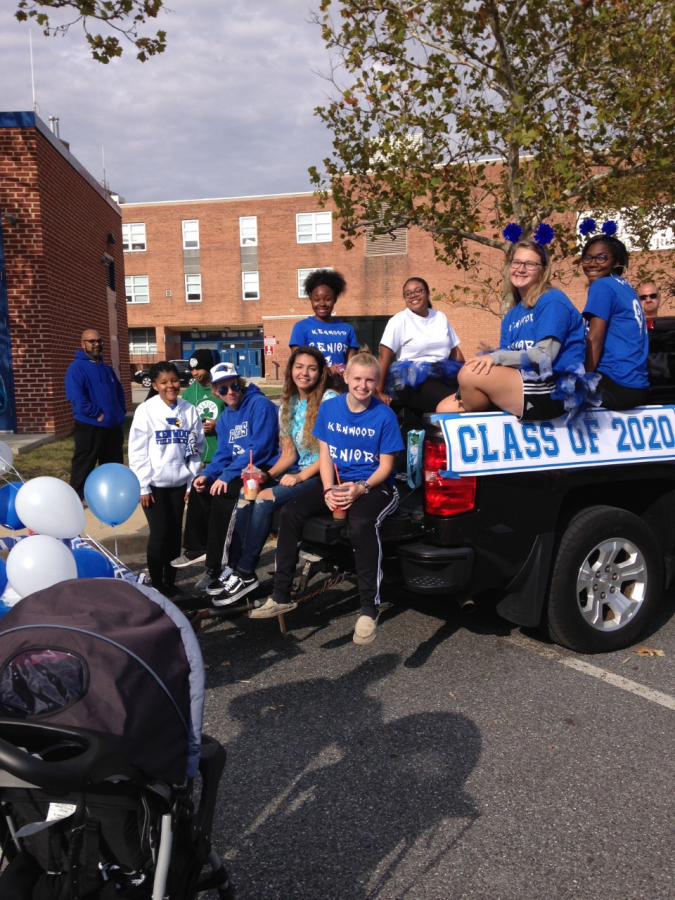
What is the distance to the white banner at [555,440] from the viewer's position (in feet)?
12.3

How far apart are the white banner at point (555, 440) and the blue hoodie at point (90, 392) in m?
4.68

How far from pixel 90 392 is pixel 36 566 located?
4845 millimetres

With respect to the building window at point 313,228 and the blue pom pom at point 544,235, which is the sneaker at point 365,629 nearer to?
the blue pom pom at point 544,235

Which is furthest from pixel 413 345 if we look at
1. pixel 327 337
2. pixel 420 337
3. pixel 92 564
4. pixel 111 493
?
pixel 92 564

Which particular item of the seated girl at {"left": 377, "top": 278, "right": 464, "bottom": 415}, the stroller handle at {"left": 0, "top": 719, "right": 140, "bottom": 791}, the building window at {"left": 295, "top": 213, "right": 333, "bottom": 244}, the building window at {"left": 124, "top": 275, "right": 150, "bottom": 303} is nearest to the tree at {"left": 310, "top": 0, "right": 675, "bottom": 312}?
the seated girl at {"left": 377, "top": 278, "right": 464, "bottom": 415}

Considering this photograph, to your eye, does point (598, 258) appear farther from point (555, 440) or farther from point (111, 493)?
point (111, 493)

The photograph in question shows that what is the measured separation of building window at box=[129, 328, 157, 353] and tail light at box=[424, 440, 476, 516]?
4877 cm

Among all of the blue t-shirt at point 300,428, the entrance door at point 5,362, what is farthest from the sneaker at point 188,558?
the entrance door at point 5,362

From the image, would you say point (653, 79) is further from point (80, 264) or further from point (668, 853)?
point (80, 264)

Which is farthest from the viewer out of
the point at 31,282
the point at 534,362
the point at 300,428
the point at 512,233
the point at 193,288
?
the point at 193,288

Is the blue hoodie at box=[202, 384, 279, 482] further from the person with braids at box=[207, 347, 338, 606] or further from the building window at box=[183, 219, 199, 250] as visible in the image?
the building window at box=[183, 219, 199, 250]

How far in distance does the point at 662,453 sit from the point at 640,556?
64 centimetres

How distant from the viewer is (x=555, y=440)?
3.99 meters

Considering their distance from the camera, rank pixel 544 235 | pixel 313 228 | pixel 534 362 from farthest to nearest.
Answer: pixel 313 228
pixel 544 235
pixel 534 362
